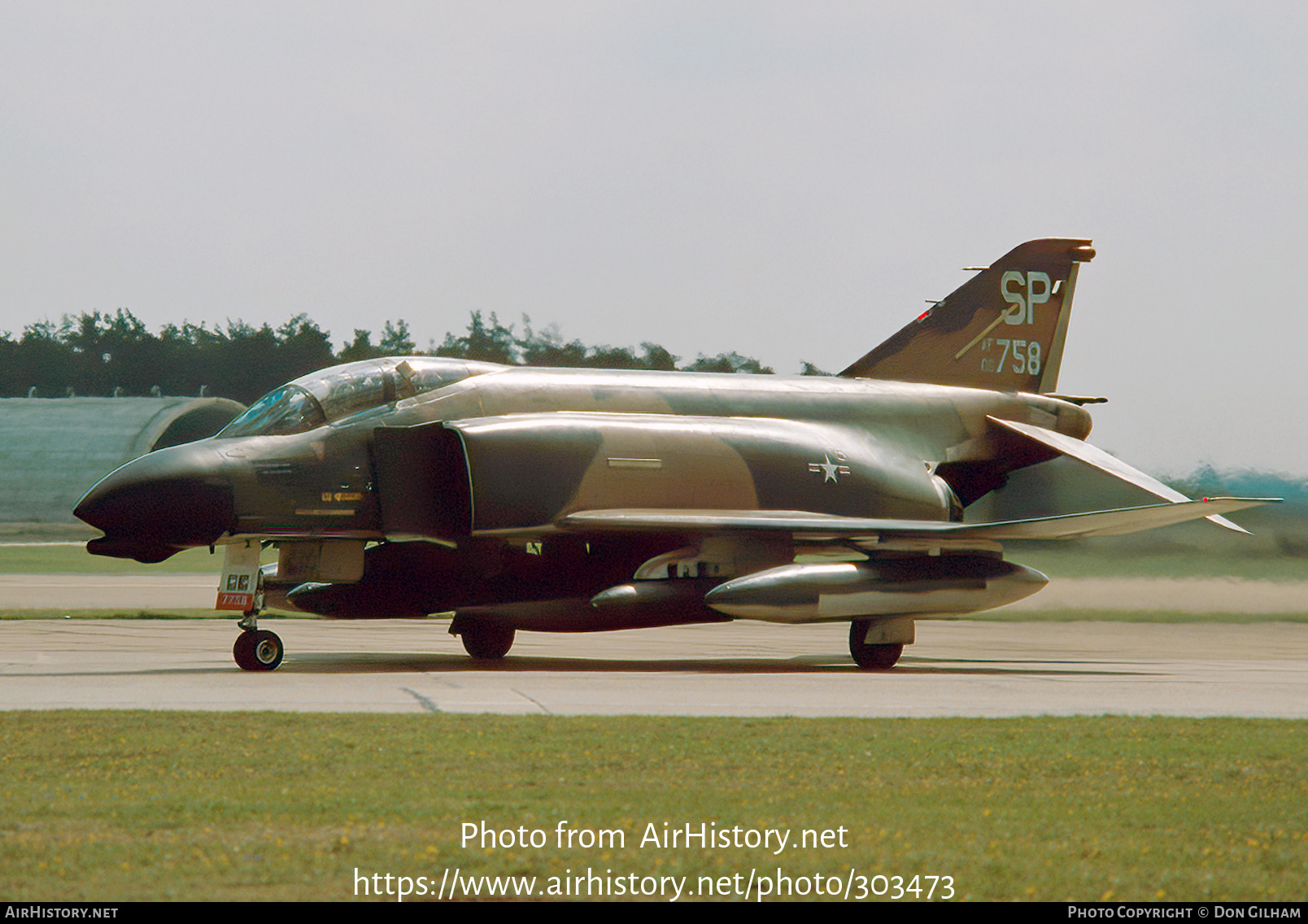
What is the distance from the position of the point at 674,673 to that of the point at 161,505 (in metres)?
5.24

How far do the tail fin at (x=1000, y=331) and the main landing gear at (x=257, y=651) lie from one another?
8.98 metres

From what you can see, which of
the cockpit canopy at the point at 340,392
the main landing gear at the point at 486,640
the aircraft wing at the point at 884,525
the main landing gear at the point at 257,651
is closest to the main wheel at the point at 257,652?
the main landing gear at the point at 257,651

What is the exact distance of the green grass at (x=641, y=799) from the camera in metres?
5.39

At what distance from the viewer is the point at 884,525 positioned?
16.1 m

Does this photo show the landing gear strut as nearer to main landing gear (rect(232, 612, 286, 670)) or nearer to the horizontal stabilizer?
main landing gear (rect(232, 612, 286, 670))

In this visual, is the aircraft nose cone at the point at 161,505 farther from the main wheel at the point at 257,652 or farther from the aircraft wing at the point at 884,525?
the aircraft wing at the point at 884,525

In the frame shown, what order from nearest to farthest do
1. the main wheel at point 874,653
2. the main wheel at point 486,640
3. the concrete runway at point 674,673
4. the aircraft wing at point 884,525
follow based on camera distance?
the concrete runway at point 674,673
the aircraft wing at point 884,525
the main wheel at point 874,653
the main wheel at point 486,640

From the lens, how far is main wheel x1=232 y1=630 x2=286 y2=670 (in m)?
14.1

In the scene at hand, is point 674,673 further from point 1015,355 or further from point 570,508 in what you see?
point 1015,355

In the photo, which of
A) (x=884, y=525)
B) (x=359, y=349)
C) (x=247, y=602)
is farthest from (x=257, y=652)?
(x=359, y=349)

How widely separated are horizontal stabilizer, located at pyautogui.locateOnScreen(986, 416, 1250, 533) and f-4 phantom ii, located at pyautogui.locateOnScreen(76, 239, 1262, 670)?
1658mm

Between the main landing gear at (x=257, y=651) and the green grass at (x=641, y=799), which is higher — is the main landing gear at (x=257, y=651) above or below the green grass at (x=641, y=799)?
below

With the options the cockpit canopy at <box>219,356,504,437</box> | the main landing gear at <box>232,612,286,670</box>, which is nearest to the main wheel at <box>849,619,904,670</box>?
the cockpit canopy at <box>219,356,504,437</box>

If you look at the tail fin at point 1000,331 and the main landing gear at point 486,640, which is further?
the tail fin at point 1000,331
